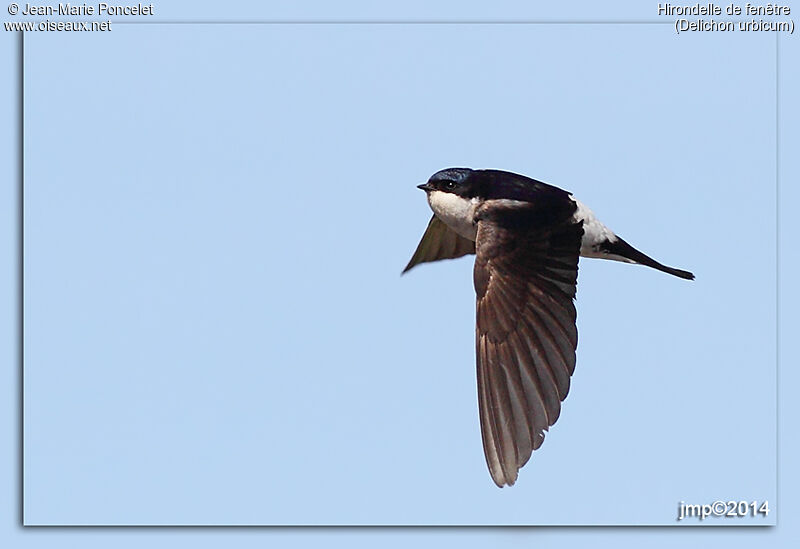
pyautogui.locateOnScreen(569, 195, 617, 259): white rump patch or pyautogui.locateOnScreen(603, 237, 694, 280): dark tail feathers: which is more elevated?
pyautogui.locateOnScreen(569, 195, 617, 259): white rump patch

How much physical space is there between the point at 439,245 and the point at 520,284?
1452 millimetres

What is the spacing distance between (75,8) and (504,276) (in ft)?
8.32

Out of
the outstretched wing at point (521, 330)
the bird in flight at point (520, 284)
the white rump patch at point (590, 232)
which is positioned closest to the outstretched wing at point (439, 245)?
the bird in flight at point (520, 284)

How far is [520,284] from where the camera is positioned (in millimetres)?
6941

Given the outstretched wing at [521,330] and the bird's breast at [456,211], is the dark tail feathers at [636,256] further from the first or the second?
the bird's breast at [456,211]

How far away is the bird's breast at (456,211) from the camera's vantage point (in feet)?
24.3

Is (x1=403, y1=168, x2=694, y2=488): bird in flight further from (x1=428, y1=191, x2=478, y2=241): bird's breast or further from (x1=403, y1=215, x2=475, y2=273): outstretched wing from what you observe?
(x1=403, y1=215, x2=475, y2=273): outstretched wing

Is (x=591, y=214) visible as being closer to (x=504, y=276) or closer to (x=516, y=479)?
(x=504, y=276)

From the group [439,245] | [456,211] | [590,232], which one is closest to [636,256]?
[590,232]

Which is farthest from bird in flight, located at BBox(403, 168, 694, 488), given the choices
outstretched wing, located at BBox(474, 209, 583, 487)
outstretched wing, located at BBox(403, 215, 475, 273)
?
outstretched wing, located at BBox(403, 215, 475, 273)

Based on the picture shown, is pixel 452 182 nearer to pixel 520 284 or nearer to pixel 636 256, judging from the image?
pixel 520 284

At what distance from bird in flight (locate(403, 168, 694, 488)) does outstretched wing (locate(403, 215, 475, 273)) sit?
35 centimetres

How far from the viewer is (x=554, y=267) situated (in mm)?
7008

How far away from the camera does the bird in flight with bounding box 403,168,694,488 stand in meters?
6.50
